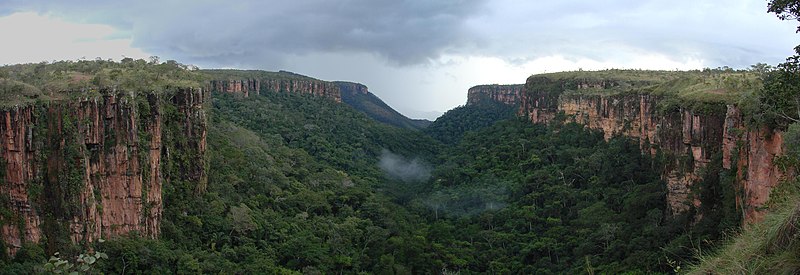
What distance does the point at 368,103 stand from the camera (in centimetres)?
13675

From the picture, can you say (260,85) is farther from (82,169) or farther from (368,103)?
(368,103)

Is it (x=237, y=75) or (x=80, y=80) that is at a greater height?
(x=237, y=75)

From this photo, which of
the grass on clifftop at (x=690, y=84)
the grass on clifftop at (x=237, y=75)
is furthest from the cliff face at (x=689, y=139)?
the grass on clifftop at (x=237, y=75)

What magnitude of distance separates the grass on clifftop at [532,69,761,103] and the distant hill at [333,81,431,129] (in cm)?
6468

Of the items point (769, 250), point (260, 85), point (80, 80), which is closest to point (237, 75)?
point (260, 85)

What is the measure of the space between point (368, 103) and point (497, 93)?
108 feet

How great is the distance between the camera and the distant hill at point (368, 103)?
130 metres

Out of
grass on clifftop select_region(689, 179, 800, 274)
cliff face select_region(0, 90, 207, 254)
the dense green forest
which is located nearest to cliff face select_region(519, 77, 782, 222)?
the dense green forest

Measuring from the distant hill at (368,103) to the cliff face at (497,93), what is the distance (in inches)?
538

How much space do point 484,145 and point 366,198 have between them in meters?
26.5

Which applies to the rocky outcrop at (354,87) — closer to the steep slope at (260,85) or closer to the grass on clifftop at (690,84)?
the steep slope at (260,85)

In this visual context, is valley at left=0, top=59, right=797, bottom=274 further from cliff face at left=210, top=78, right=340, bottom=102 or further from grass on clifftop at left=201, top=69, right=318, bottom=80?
grass on clifftop at left=201, top=69, right=318, bottom=80

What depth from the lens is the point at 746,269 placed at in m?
7.43

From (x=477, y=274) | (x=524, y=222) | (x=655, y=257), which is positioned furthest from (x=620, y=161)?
(x=655, y=257)
